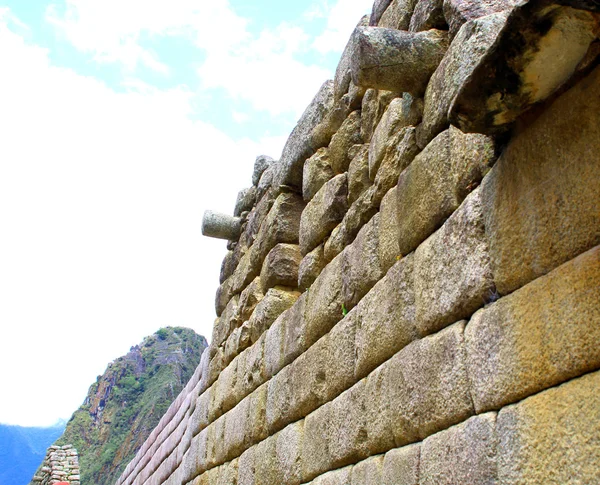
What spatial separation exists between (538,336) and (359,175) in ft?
5.74

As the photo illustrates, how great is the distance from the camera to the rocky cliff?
29.2 meters

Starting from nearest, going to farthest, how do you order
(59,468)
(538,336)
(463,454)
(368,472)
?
(538,336), (463,454), (368,472), (59,468)

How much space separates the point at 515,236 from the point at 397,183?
0.95 meters

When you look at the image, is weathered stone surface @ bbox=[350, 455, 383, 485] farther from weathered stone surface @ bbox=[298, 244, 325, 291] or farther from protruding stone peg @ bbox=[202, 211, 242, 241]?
protruding stone peg @ bbox=[202, 211, 242, 241]

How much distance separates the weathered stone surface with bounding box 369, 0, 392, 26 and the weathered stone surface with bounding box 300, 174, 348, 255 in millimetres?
841

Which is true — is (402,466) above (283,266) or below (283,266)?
below

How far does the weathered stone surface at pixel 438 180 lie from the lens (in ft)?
7.20

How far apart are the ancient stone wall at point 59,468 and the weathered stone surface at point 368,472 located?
15.9 metres

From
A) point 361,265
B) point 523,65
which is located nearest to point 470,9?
point 523,65

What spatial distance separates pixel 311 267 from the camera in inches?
151

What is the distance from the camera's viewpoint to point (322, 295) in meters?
3.49

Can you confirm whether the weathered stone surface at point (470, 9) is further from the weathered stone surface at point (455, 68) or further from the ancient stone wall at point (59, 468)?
the ancient stone wall at point (59, 468)

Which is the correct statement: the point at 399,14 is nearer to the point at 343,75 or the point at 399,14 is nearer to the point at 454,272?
the point at 343,75

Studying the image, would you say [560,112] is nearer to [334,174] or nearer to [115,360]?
[334,174]
